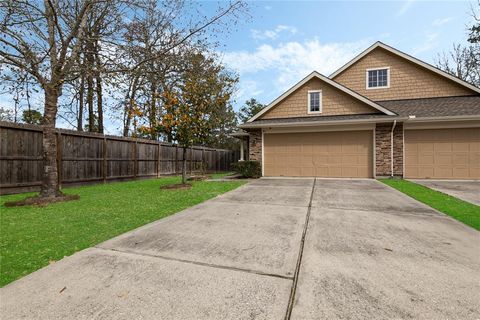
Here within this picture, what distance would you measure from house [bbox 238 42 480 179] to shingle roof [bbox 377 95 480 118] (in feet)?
0.11

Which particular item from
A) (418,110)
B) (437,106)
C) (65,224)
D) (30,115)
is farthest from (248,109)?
(65,224)

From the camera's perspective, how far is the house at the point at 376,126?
10.8m

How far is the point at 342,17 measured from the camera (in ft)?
29.9

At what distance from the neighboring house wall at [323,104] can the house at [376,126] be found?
0.15 feet

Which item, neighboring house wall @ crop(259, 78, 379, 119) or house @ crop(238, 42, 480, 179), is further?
neighboring house wall @ crop(259, 78, 379, 119)

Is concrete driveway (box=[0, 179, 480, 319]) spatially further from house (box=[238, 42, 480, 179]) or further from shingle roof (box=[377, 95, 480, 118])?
shingle roof (box=[377, 95, 480, 118])

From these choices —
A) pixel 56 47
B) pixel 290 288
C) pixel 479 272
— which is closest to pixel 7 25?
pixel 56 47

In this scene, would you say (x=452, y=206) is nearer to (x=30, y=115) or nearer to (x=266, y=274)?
(x=266, y=274)

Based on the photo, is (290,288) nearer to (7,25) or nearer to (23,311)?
(23,311)

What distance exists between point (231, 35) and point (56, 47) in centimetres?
496

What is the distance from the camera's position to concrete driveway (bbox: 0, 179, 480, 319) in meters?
1.95

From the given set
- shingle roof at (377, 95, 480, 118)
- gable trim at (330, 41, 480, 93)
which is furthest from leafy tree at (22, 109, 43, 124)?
gable trim at (330, 41, 480, 93)

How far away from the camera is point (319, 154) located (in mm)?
12016

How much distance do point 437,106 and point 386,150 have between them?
399 centimetres
